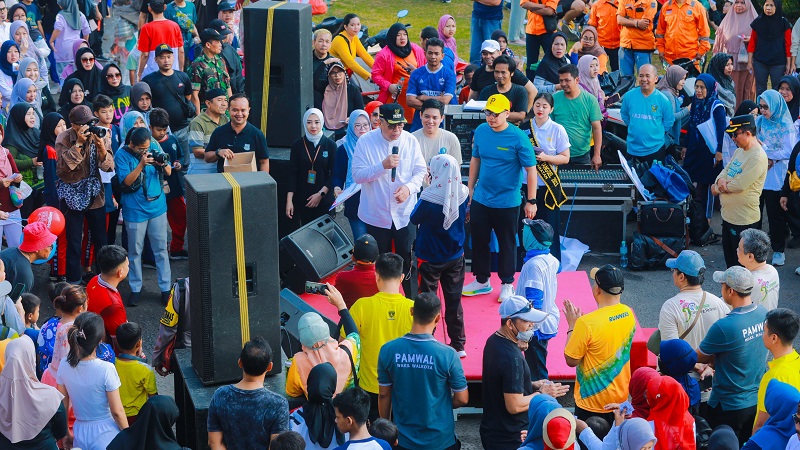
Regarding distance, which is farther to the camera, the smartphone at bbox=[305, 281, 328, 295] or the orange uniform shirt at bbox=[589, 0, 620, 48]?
the orange uniform shirt at bbox=[589, 0, 620, 48]

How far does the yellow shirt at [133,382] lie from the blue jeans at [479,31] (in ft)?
32.6

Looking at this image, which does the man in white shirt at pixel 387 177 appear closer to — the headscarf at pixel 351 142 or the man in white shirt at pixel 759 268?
the headscarf at pixel 351 142

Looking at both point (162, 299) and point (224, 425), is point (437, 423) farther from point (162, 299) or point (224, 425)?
point (162, 299)

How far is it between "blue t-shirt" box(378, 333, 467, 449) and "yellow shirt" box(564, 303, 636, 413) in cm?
92

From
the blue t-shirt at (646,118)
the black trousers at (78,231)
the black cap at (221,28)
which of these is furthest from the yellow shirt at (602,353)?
the black cap at (221,28)

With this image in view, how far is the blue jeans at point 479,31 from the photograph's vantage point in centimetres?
1598

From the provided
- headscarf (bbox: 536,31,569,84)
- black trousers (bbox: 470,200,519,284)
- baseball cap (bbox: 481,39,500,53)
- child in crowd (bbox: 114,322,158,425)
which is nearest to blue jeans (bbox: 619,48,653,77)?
headscarf (bbox: 536,31,569,84)

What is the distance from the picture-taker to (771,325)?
6.64 meters

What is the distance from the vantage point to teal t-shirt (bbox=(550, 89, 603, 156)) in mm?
11461

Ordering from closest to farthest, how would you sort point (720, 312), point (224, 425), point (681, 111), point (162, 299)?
1. point (224, 425)
2. point (720, 312)
3. point (162, 299)
4. point (681, 111)

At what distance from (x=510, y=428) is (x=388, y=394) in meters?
0.74

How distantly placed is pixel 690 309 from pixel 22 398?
4.22 m

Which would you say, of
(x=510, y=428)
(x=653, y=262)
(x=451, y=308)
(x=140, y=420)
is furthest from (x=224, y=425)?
(x=653, y=262)

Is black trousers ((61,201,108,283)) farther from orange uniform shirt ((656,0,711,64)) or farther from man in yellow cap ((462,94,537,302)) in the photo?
orange uniform shirt ((656,0,711,64))
